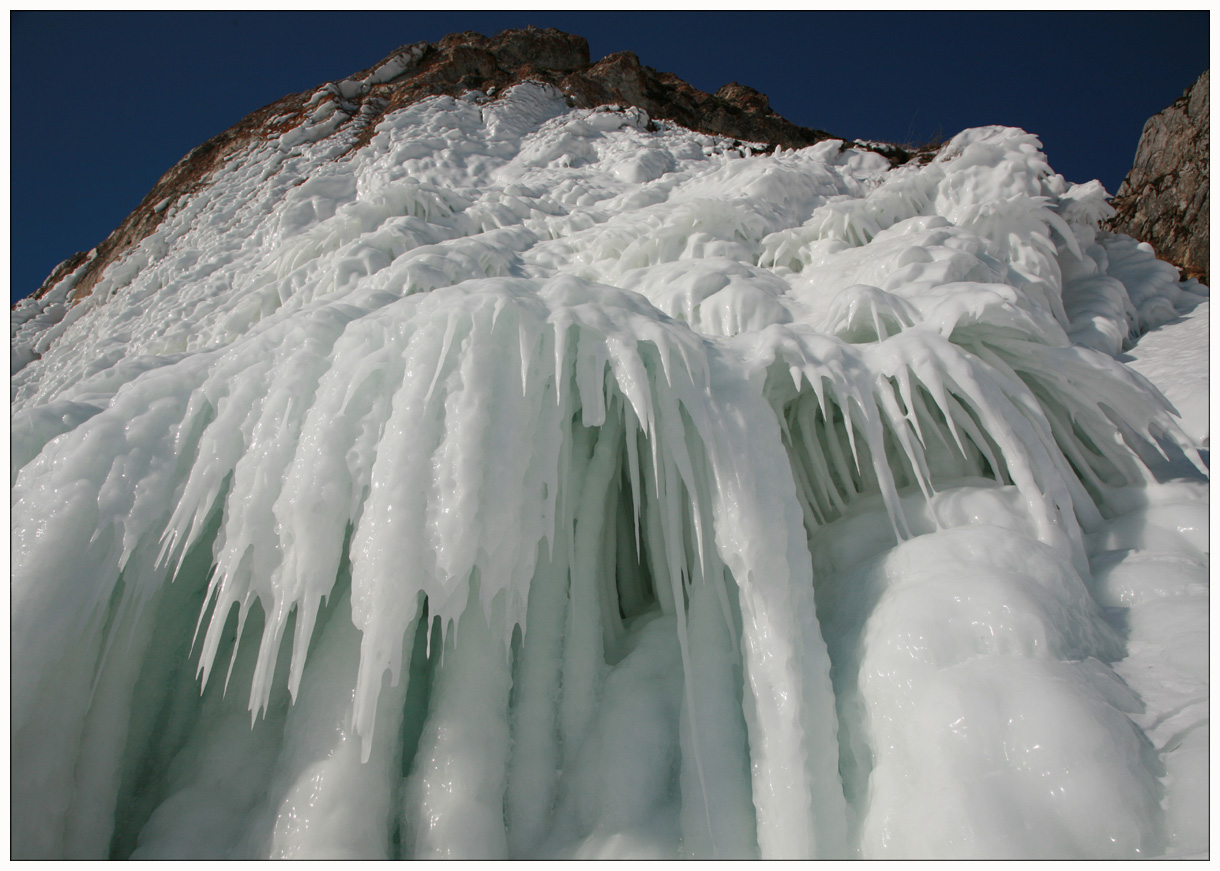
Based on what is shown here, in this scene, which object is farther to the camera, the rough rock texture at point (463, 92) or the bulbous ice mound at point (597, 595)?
the rough rock texture at point (463, 92)

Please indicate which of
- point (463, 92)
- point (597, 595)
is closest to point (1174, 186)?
point (597, 595)

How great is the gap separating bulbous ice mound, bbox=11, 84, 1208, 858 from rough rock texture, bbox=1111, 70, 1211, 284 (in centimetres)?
607

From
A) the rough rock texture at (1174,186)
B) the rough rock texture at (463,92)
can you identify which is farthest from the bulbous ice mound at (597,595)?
the rough rock texture at (463,92)

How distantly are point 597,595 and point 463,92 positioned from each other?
10.3m

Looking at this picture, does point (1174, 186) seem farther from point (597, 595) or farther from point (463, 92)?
point (463, 92)

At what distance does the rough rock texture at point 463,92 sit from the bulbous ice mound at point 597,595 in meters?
7.42

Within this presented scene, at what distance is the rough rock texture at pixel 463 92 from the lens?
946cm

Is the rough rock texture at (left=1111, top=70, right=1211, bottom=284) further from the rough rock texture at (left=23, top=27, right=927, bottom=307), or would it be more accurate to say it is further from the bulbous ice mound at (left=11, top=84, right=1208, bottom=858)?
the bulbous ice mound at (left=11, top=84, right=1208, bottom=858)

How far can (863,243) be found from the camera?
17.5 feet

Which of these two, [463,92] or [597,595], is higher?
[463,92]

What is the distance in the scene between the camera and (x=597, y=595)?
2.44 m

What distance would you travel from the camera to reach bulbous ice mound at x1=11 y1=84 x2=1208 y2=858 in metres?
1.67

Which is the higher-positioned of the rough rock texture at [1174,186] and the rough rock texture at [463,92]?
the rough rock texture at [463,92]

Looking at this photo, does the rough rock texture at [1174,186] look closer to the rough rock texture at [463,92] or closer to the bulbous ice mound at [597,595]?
the rough rock texture at [463,92]
